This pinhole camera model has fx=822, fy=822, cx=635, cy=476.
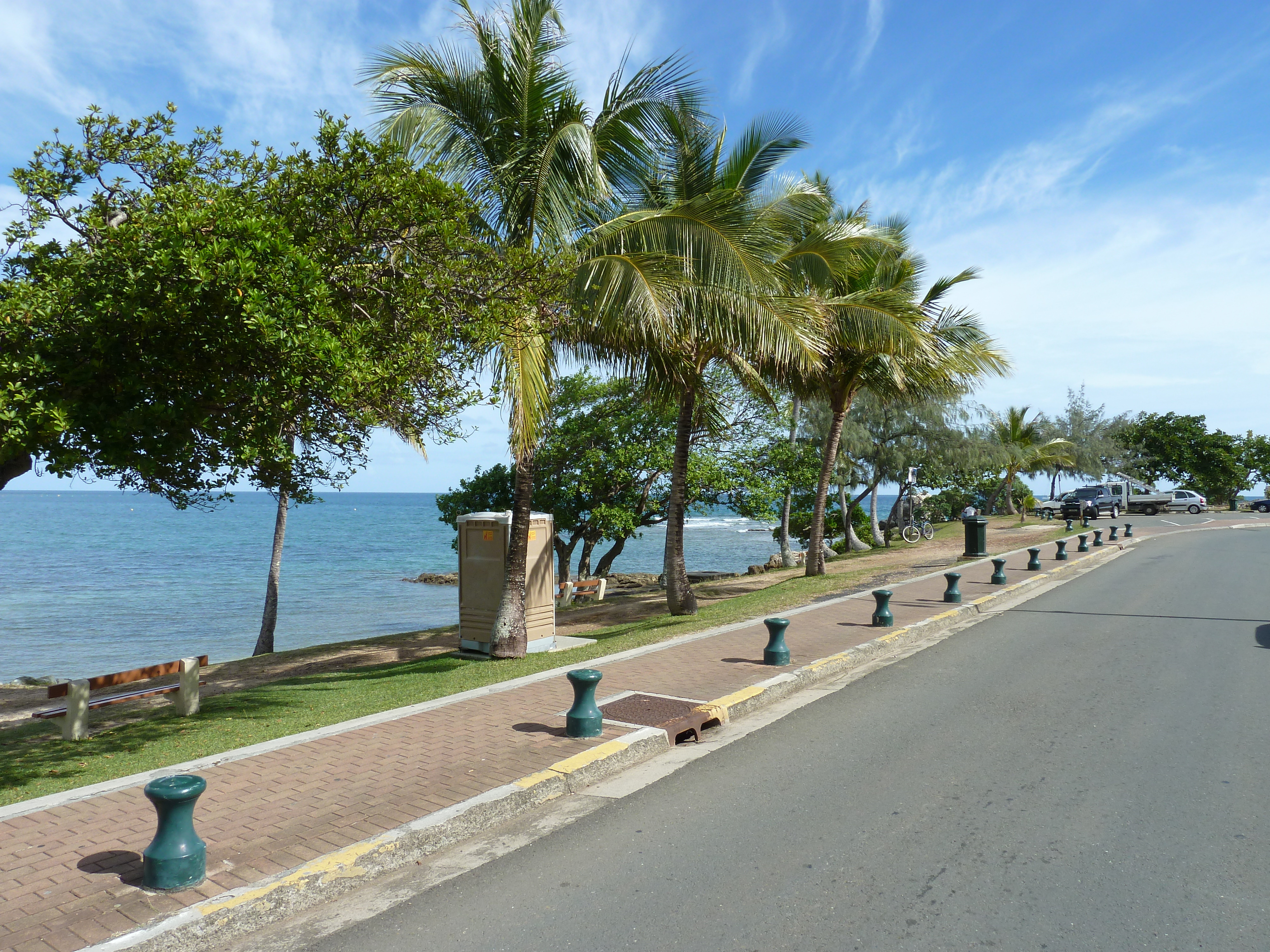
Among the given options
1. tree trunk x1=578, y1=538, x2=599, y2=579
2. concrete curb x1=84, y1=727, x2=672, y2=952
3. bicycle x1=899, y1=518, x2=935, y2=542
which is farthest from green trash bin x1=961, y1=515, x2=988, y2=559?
concrete curb x1=84, y1=727, x2=672, y2=952

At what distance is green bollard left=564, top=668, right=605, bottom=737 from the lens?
6289mm

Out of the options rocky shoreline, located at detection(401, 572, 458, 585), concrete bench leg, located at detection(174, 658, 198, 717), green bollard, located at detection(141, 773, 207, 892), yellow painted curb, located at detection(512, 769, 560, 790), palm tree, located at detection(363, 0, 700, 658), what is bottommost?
rocky shoreline, located at detection(401, 572, 458, 585)

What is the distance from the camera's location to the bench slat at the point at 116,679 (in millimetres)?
8617

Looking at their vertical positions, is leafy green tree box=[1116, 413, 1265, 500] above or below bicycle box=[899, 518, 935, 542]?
above

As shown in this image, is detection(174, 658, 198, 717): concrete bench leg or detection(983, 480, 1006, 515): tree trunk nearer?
detection(174, 658, 198, 717): concrete bench leg

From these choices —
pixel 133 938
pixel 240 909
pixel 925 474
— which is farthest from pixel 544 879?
pixel 925 474

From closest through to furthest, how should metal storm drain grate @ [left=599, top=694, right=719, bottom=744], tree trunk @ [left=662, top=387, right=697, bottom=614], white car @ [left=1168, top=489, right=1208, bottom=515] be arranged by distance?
metal storm drain grate @ [left=599, top=694, right=719, bottom=744], tree trunk @ [left=662, top=387, right=697, bottom=614], white car @ [left=1168, top=489, right=1208, bottom=515]

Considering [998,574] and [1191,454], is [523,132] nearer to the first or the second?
[998,574]

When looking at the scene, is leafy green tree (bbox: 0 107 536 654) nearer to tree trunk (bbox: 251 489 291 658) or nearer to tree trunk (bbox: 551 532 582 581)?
tree trunk (bbox: 251 489 291 658)

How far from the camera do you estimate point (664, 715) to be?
6895 millimetres

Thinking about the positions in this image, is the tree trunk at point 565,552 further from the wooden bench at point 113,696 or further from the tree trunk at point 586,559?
the wooden bench at point 113,696

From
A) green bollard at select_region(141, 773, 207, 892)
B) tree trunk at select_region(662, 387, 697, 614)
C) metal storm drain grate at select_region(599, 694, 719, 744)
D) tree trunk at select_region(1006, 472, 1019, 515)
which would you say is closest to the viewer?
green bollard at select_region(141, 773, 207, 892)

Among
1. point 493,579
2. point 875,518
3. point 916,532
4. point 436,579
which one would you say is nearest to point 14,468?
point 493,579

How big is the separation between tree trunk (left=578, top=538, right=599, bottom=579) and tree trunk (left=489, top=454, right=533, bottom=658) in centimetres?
1174
